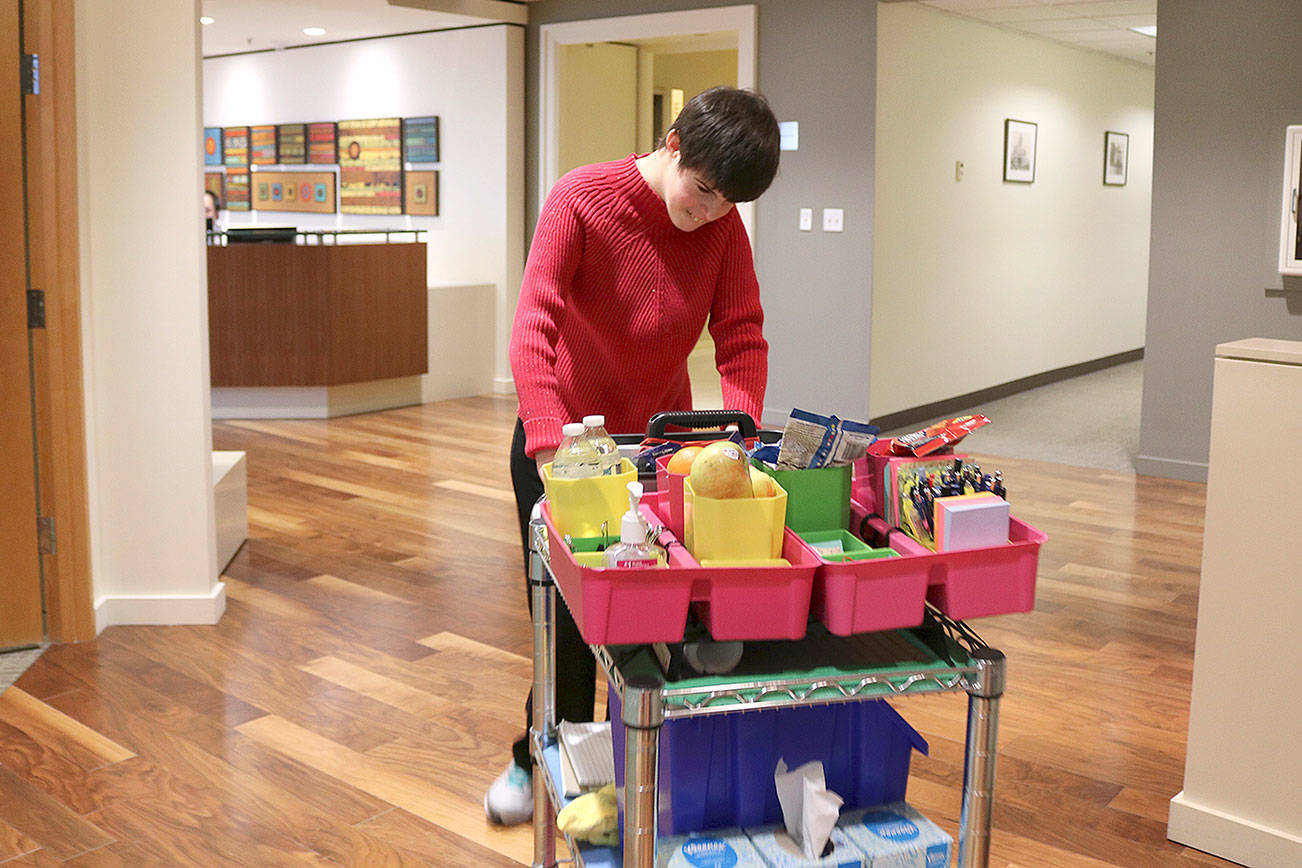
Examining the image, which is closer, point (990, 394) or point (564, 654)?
point (564, 654)

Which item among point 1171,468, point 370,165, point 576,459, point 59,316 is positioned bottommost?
point 1171,468

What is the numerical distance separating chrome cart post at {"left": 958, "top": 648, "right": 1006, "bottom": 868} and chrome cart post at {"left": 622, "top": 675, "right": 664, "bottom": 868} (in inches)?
15.8

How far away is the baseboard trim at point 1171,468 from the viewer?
6141mm

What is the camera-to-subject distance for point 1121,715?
3.22 m

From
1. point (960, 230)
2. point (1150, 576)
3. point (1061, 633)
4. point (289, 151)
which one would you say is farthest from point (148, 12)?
point (289, 151)

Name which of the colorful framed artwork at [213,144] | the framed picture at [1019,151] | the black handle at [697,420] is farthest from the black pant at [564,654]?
the colorful framed artwork at [213,144]

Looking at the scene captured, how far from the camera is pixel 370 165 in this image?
32.0 ft

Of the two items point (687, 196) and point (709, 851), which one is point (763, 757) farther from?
point (687, 196)

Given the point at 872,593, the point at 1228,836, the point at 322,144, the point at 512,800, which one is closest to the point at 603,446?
the point at 872,593

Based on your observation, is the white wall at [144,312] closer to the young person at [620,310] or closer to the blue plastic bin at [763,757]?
the young person at [620,310]

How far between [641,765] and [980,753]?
437mm

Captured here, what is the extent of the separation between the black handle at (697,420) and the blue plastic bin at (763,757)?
1.38 ft

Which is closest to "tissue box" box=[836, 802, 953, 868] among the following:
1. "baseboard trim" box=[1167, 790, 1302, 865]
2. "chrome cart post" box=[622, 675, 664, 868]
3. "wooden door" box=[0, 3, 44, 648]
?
"chrome cart post" box=[622, 675, 664, 868]

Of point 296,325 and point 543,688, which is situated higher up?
point 296,325
